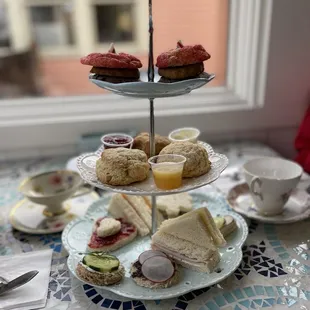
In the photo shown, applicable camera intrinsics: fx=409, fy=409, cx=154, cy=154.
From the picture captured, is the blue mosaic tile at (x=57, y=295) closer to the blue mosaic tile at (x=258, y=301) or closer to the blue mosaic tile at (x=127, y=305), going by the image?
the blue mosaic tile at (x=127, y=305)

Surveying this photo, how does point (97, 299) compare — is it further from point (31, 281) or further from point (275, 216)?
point (275, 216)

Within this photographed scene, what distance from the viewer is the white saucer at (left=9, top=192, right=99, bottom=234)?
86 cm

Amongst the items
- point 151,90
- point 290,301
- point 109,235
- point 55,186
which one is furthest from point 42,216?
point 290,301

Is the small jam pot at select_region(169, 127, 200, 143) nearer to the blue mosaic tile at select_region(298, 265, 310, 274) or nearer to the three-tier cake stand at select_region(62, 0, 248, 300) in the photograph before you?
the three-tier cake stand at select_region(62, 0, 248, 300)

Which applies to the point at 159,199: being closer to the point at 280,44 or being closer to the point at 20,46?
the point at 280,44

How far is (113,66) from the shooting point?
2.15 feet

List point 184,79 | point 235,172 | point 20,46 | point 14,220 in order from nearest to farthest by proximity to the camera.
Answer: point 184,79 < point 14,220 < point 235,172 < point 20,46

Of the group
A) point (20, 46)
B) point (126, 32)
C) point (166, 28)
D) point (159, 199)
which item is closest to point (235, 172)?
point (159, 199)

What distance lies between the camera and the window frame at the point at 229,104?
119 centimetres

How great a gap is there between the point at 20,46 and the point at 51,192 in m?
0.70

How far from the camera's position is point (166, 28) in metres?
1.32

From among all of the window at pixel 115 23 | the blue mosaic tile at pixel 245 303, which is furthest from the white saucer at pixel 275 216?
the window at pixel 115 23

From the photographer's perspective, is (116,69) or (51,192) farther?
(51,192)

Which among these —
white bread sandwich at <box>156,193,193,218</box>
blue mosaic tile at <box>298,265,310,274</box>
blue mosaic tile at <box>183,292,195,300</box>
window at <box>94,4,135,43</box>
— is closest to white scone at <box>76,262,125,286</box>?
blue mosaic tile at <box>183,292,195,300</box>
